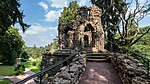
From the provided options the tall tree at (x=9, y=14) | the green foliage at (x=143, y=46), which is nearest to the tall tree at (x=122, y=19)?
the green foliage at (x=143, y=46)

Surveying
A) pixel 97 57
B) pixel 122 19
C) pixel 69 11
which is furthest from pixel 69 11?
pixel 97 57

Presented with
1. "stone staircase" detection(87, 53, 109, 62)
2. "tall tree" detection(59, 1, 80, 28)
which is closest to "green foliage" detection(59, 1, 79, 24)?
"tall tree" detection(59, 1, 80, 28)

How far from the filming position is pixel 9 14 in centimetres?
1244

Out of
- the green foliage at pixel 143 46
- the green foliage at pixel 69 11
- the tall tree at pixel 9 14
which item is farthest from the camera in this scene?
the green foliage at pixel 69 11

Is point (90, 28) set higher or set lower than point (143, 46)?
higher

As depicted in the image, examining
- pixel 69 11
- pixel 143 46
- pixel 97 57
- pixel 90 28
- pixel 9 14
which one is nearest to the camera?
pixel 97 57

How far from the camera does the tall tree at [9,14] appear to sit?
38.2 ft

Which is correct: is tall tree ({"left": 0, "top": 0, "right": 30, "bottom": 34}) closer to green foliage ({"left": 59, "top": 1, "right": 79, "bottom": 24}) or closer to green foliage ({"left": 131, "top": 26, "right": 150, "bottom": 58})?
green foliage ({"left": 131, "top": 26, "right": 150, "bottom": 58})

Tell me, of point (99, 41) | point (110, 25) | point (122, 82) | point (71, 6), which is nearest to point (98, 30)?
point (99, 41)

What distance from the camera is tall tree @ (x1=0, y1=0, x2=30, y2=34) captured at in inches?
458

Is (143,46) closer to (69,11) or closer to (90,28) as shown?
(90,28)

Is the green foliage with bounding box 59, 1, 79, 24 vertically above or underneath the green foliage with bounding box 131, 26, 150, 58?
above

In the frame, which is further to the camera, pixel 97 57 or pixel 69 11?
pixel 69 11

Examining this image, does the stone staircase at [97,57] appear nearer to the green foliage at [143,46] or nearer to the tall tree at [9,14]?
the tall tree at [9,14]
